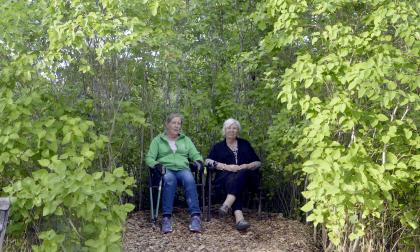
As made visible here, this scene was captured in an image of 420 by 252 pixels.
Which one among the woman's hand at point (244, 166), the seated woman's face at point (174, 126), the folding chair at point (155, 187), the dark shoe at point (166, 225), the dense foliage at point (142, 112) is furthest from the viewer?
the woman's hand at point (244, 166)

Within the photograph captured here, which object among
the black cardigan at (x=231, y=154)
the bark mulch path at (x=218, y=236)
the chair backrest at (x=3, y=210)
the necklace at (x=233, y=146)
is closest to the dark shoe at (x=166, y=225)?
the bark mulch path at (x=218, y=236)

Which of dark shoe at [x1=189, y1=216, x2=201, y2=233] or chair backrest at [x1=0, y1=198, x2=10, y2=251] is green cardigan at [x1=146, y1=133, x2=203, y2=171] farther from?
chair backrest at [x1=0, y1=198, x2=10, y2=251]

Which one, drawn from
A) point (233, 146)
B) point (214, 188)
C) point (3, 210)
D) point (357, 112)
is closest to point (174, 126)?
point (233, 146)

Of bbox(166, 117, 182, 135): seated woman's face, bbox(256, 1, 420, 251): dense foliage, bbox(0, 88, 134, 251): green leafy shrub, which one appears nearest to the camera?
bbox(0, 88, 134, 251): green leafy shrub

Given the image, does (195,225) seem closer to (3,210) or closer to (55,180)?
(55,180)

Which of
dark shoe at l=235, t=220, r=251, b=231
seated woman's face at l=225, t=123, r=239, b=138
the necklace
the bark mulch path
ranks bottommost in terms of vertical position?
the bark mulch path

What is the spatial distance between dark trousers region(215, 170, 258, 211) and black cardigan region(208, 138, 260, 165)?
125mm

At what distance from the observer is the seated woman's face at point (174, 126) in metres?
5.32

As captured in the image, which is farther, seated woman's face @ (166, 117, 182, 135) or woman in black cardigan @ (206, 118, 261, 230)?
woman in black cardigan @ (206, 118, 261, 230)

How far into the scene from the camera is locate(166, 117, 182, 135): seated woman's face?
5.32 m

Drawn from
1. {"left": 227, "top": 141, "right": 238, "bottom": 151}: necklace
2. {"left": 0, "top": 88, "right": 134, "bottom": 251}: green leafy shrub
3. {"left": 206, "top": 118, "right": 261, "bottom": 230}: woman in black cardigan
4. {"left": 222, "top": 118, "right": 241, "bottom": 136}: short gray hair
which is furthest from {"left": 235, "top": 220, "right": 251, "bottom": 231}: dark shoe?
{"left": 0, "top": 88, "right": 134, "bottom": 251}: green leafy shrub

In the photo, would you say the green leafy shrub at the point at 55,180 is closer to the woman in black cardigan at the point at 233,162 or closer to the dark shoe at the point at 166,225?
the dark shoe at the point at 166,225

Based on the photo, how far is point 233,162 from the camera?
5641 millimetres

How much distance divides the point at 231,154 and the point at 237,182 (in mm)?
317
